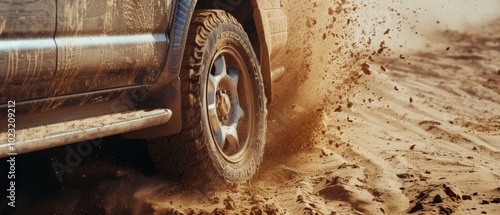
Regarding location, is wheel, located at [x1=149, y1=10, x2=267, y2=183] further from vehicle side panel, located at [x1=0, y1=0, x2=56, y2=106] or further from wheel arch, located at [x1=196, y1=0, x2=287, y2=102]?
vehicle side panel, located at [x1=0, y1=0, x2=56, y2=106]

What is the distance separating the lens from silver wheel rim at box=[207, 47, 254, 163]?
3.79 meters

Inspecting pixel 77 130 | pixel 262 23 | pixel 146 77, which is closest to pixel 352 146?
pixel 262 23

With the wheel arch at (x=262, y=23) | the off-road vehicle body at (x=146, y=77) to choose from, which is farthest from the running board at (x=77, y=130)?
the wheel arch at (x=262, y=23)

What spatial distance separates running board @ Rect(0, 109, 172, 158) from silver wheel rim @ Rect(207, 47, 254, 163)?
0.51 m

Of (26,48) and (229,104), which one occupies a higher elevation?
(26,48)

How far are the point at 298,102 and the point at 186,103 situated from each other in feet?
7.67

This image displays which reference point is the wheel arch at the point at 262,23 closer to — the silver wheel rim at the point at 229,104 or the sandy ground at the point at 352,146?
the silver wheel rim at the point at 229,104

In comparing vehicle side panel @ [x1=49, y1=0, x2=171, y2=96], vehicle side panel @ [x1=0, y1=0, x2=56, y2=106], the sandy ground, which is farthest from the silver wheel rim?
vehicle side panel @ [x1=0, y1=0, x2=56, y2=106]

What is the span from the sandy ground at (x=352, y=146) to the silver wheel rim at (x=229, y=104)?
0.75ft

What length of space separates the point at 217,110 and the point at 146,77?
67cm

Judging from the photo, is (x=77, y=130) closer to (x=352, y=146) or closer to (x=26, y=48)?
(x=26, y=48)

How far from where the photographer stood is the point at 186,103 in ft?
11.4

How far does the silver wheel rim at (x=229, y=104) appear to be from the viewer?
12.4 ft

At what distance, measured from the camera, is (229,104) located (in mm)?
3959
